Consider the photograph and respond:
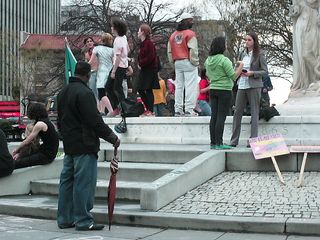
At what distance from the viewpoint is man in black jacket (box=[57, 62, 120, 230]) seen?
7.13 meters

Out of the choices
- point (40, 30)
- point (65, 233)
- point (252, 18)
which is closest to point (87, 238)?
point (65, 233)

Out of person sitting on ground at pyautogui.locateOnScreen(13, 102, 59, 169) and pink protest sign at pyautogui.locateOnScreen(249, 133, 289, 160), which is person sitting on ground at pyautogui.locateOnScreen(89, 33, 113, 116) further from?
pink protest sign at pyautogui.locateOnScreen(249, 133, 289, 160)

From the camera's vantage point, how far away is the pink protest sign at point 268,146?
9305mm

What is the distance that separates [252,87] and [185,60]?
2.49 metres

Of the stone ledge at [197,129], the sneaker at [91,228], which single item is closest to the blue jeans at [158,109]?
the stone ledge at [197,129]

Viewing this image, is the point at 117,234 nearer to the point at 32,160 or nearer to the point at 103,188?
the point at 103,188

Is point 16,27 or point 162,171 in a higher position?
point 16,27

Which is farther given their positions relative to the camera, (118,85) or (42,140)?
(118,85)

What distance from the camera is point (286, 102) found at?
13.0m

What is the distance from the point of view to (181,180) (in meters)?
8.26

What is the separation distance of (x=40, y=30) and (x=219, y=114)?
3939 inches

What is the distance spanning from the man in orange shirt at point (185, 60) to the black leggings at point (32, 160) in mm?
3914

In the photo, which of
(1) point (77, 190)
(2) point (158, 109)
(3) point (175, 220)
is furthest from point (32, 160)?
(2) point (158, 109)

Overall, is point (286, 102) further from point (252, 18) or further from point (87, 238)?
point (252, 18)
